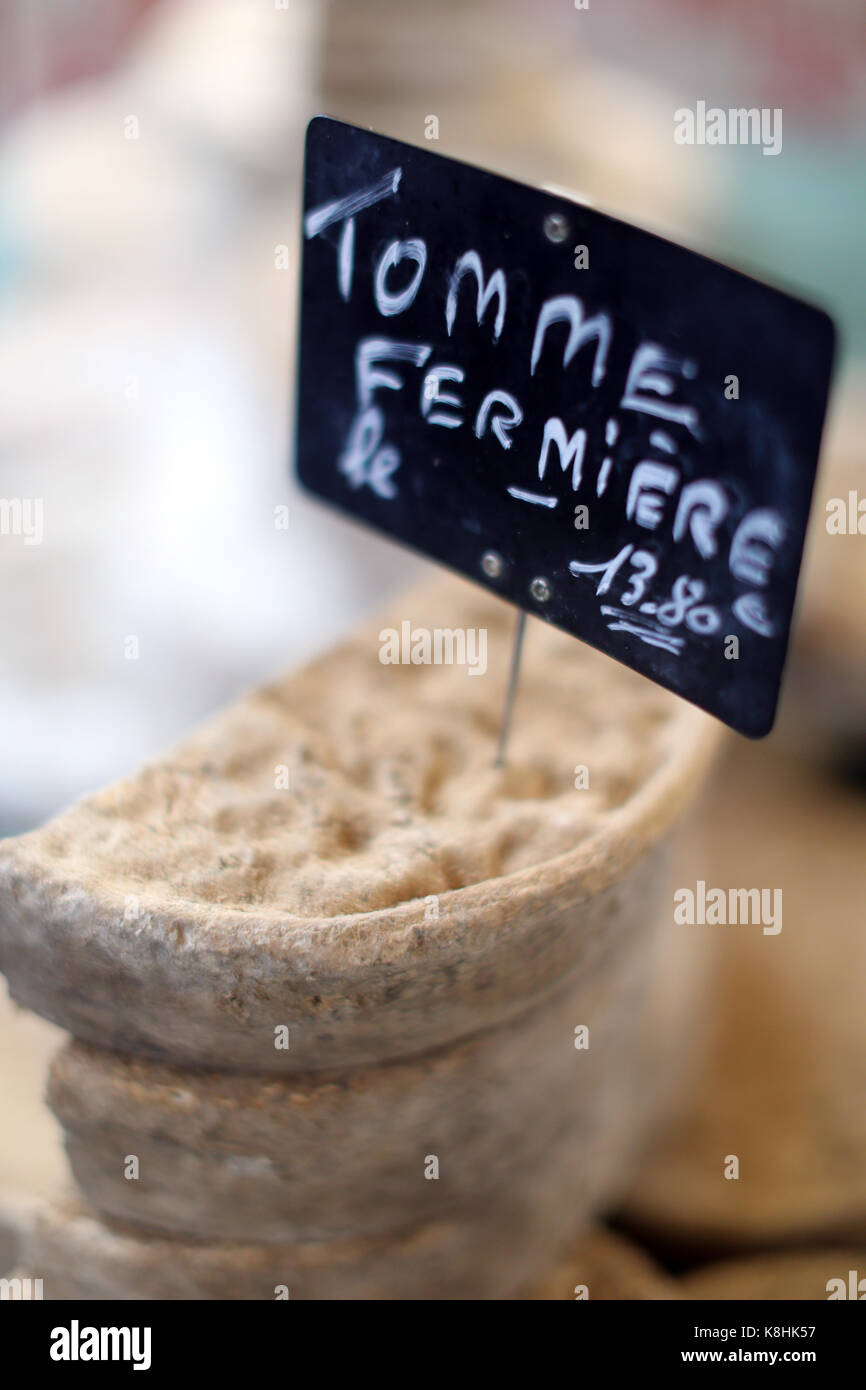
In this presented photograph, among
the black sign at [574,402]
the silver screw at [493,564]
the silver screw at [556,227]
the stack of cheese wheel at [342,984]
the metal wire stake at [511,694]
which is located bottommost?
the stack of cheese wheel at [342,984]

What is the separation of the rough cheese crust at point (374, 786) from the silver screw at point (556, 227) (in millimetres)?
526

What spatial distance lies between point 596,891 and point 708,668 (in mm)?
228

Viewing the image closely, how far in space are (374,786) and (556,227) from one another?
0.57 metres

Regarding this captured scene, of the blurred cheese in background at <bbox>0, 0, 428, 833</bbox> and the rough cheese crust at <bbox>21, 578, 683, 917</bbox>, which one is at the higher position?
the blurred cheese in background at <bbox>0, 0, 428, 833</bbox>

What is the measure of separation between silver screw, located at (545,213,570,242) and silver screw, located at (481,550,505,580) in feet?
0.92

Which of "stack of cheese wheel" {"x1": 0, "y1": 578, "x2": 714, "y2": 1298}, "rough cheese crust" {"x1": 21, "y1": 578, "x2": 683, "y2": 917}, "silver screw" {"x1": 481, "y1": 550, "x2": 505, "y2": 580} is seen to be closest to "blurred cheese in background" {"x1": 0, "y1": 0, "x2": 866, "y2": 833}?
"rough cheese crust" {"x1": 21, "y1": 578, "x2": 683, "y2": 917}

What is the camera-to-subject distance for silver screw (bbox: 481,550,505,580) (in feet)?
3.81

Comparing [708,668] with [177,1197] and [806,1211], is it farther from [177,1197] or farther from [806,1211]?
[806,1211]

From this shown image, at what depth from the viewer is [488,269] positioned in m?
1.07

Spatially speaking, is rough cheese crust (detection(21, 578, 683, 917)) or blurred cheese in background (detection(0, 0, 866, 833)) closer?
rough cheese crust (detection(21, 578, 683, 917))

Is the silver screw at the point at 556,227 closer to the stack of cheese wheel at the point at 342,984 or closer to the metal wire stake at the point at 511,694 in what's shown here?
the metal wire stake at the point at 511,694

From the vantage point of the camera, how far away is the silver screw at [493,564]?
116cm

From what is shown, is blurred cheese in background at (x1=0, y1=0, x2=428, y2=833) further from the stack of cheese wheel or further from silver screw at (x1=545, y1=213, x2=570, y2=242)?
silver screw at (x1=545, y1=213, x2=570, y2=242)

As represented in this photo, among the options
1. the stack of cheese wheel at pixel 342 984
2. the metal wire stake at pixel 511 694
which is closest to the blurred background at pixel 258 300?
the stack of cheese wheel at pixel 342 984
